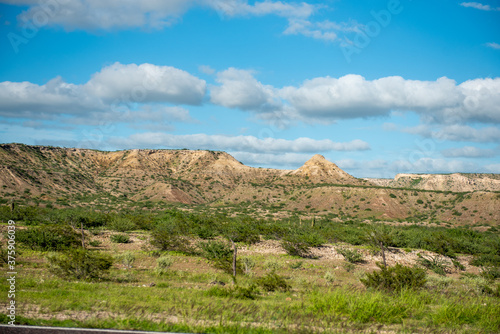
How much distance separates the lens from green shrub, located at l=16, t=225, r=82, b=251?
2312 cm

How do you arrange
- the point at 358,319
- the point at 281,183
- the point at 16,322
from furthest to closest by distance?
1. the point at 281,183
2. the point at 358,319
3. the point at 16,322

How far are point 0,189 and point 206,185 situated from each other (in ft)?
158

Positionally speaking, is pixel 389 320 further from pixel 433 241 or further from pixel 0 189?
pixel 0 189

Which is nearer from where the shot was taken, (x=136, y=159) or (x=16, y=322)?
(x=16, y=322)

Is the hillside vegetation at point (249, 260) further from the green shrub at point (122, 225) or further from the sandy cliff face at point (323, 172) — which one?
the sandy cliff face at point (323, 172)

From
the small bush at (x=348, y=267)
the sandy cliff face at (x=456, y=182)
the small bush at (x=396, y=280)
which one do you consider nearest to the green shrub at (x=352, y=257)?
the small bush at (x=348, y=267)

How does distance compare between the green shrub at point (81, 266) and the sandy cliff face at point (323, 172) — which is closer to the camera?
the green shrub at point (81, 266)

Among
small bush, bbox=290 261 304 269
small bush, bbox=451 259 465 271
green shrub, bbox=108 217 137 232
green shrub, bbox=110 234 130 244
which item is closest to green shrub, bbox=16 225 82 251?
green shrub, bbox=110 234 130 244

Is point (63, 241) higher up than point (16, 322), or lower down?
lower down

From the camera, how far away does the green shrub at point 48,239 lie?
23.1 meters

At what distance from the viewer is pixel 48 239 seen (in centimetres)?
2317

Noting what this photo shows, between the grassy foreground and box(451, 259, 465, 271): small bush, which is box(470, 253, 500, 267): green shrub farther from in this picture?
the grassy foreground

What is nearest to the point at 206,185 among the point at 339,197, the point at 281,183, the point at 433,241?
the point at 281,183

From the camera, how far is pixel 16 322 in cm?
713
